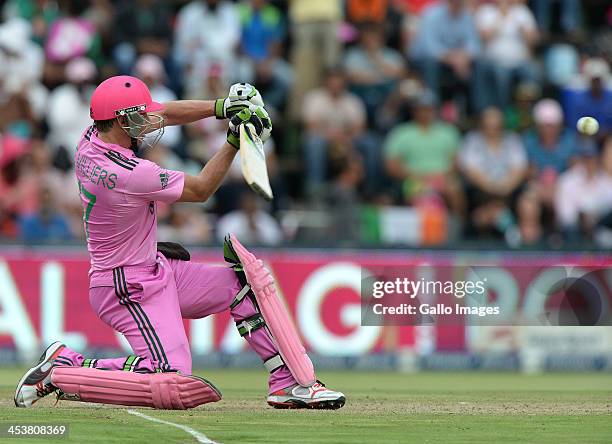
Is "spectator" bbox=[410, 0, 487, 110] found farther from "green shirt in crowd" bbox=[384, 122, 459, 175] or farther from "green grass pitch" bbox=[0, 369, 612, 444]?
"green grass pitch" bbox=[0, 369, 612, 444]

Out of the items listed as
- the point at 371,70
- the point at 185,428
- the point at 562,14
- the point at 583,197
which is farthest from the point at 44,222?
the point at 562,14

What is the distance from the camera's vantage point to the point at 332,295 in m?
14.3

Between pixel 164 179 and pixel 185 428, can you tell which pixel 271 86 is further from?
pixel 185 428

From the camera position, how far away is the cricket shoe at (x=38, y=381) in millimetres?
8484

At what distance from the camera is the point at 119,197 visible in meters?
8.38

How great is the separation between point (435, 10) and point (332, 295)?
16.5 feet

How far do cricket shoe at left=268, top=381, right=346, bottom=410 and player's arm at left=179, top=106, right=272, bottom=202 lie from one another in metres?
1.45

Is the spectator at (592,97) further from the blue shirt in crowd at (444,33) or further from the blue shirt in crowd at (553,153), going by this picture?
the blue shirt in crowd at (444,33)

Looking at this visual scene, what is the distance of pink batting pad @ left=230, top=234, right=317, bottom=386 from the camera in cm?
860

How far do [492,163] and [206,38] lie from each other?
13.5 ft

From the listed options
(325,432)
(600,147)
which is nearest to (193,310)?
(325,432)

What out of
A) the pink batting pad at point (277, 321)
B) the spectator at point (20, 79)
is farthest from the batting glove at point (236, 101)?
the spectator at point (20, 79)

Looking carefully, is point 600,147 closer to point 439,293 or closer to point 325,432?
point 439,293

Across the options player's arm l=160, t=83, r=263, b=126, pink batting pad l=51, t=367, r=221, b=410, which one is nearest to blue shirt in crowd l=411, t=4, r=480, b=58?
player's arm l=160, t=83, r=263, b=126
